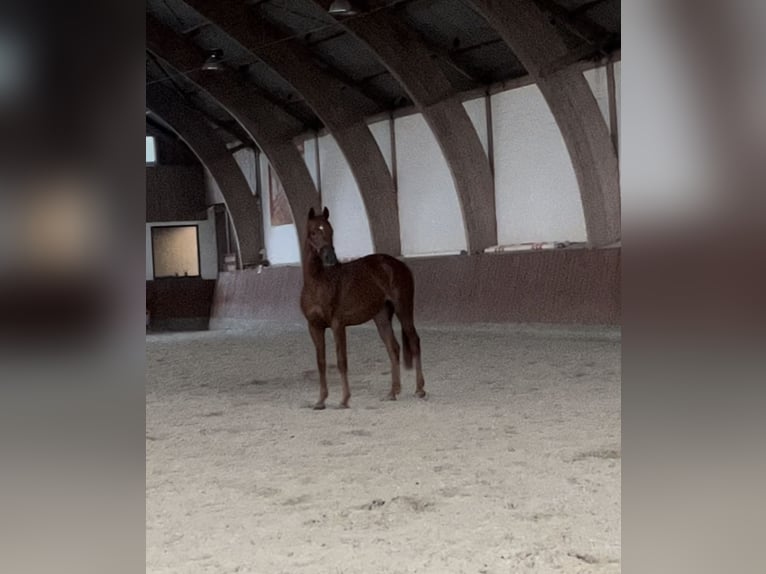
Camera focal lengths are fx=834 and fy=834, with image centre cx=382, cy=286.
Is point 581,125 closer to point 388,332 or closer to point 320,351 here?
point 388,332

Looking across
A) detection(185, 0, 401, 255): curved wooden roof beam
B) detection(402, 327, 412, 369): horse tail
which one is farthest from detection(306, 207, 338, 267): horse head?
detection(185, 0, 401, 255): curved wooden roof beam

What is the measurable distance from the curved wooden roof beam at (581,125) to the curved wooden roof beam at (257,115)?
538cm

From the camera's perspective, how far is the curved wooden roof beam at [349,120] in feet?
43.0

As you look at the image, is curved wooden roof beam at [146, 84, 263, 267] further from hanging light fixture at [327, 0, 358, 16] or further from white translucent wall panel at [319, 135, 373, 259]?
hanging light fixture at [327, 0, 358, 16]

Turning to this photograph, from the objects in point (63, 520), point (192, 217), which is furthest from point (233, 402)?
point (192, 217)

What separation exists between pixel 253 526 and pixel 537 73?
8443 millimetres

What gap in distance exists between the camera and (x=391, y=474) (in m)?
3.54

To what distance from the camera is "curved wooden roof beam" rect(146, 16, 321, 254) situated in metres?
13.8

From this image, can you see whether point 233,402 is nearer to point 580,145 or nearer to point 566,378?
point 566,378

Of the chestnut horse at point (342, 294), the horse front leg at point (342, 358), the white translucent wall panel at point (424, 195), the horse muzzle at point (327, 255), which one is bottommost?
the horse front leg at point (342, 358)

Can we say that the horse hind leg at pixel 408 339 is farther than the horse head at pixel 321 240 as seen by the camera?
Yes

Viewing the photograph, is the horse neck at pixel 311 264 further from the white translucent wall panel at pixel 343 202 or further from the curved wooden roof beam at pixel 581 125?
the white translucent wall panel at pixel 343 202

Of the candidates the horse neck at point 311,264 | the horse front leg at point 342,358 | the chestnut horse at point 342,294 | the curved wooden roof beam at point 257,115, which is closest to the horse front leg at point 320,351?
the chestnut horse at point 342,294

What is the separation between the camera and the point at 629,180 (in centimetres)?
55
